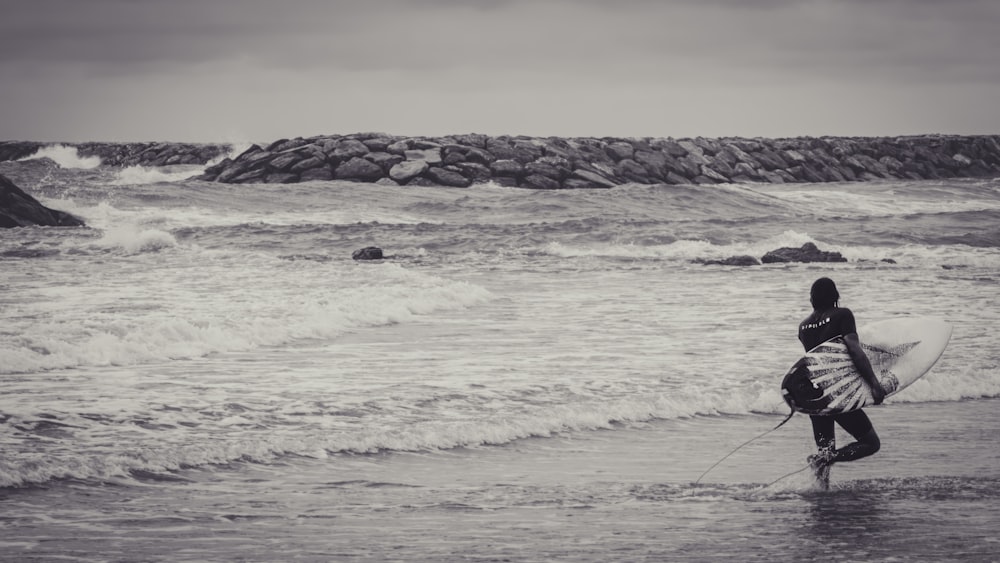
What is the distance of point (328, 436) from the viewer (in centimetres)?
680

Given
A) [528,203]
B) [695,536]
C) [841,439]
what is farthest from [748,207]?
[695,536]

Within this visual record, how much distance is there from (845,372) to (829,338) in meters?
0.22


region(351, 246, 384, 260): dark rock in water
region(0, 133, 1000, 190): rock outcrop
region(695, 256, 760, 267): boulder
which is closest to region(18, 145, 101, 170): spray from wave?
region(0, 133, 1000, 190): rock outcrop

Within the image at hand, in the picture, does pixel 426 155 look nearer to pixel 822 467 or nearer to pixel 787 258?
pixel 787 258

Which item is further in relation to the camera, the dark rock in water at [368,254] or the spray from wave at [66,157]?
the spray from wave at [66,157]

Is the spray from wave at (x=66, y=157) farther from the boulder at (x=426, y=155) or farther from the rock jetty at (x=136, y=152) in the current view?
the boulder at (x=426, y=155)

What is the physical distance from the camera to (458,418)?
24.5ft

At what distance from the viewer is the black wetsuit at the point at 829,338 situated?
5762 millimetres

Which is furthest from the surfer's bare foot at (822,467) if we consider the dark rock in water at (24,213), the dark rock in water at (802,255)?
the dark rock in water at (24,213)

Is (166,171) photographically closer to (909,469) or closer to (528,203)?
(528,203)

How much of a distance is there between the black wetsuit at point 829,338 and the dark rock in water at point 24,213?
23107mm

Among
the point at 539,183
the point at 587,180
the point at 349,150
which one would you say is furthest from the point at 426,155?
the point at 587,180

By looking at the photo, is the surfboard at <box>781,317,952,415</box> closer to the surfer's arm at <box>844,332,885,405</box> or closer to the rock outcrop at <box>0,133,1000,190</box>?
the surfer's arm at <box>844,332,885,405</box>

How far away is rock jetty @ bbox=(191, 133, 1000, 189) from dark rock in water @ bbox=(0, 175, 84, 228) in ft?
41.8
